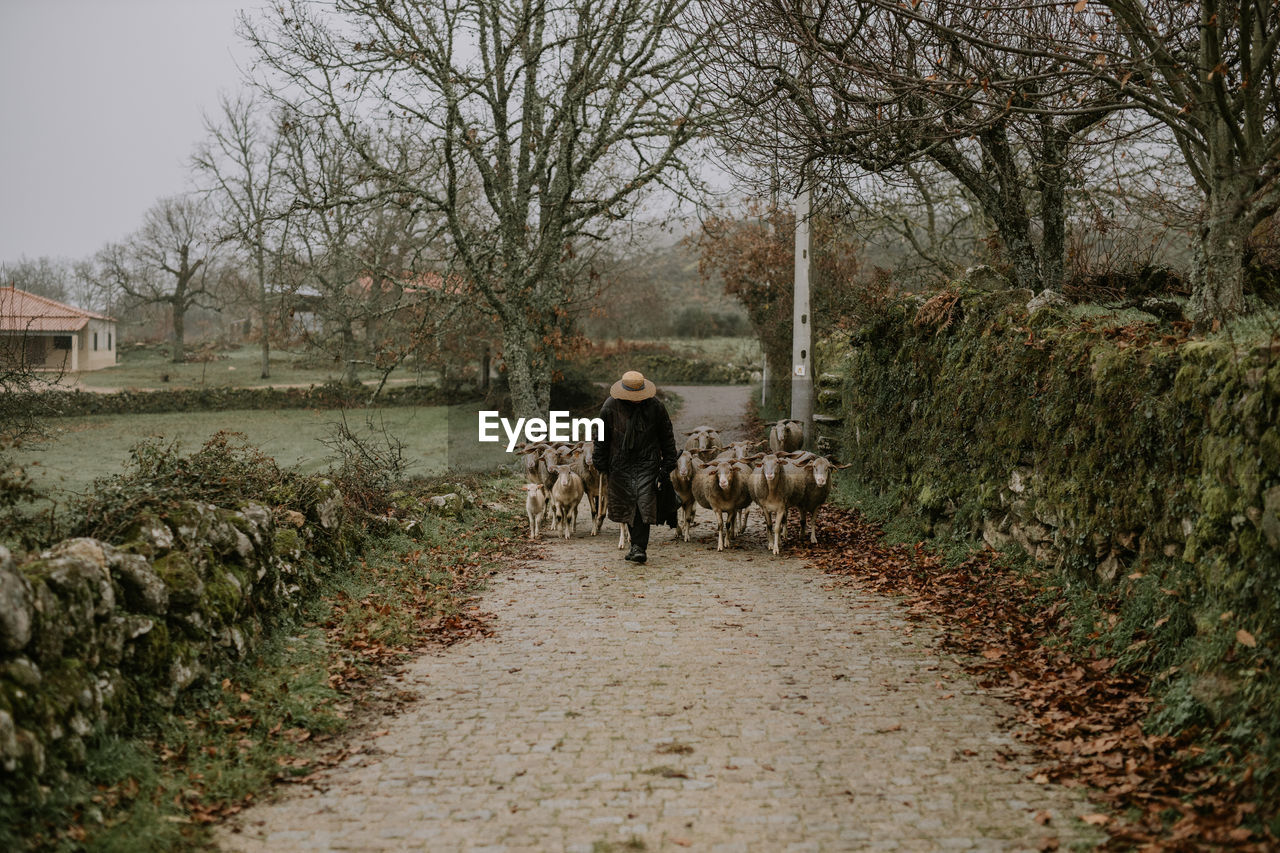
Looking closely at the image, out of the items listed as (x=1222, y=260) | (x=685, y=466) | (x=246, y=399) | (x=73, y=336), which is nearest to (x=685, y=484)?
(x=685, y=466)

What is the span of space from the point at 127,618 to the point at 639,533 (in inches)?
277

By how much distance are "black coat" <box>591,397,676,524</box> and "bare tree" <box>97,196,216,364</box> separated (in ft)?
203

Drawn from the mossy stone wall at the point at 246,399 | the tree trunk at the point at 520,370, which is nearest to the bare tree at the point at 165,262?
the mossy stone wall at the point at 246,399

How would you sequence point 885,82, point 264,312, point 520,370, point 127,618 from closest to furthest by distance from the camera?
point 127,618 → point 885,82 → point 520,370 → point 264,312

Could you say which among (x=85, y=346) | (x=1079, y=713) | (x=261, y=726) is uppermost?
(x=85, y=346)

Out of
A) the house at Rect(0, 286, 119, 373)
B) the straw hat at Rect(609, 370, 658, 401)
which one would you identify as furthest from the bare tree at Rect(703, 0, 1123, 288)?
the house at Rect(0, 286, 119, 373)

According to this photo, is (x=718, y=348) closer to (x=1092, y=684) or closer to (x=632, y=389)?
(x=632, y=389)

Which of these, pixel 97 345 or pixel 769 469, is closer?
pixel 769 469

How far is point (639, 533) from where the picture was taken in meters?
12.5

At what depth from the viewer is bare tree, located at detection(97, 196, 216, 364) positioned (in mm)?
70312

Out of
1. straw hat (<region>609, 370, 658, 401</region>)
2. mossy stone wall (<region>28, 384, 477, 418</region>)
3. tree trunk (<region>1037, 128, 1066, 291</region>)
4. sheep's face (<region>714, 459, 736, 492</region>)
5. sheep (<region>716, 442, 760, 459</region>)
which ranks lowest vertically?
sheep's face (<region>714, 459, 736, 492</region>)

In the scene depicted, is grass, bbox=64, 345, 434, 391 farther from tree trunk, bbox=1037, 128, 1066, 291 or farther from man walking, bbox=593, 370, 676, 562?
tree trunk, bbox=1037, 128, 1066, 291

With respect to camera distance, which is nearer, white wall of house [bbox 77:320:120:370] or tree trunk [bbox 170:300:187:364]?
white wall of house [bbox 77:320:120:370]

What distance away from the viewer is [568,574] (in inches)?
470
